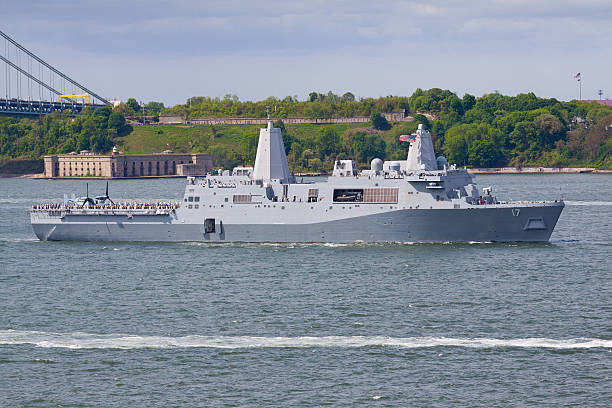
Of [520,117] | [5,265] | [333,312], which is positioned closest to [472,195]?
[333,312]

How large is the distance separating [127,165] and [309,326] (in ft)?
491

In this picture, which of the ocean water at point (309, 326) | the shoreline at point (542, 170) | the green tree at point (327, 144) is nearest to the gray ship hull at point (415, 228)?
the ocean water at point (309, 326)

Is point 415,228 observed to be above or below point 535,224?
below

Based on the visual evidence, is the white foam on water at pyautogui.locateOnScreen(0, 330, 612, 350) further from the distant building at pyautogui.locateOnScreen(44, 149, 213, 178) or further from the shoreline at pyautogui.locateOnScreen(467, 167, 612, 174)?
the distant building at pyautogui.locateOnScreen(44, 149, 213, 178)

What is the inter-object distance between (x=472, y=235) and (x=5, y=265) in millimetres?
26799

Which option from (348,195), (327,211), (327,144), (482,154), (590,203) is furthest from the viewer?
(327,144)

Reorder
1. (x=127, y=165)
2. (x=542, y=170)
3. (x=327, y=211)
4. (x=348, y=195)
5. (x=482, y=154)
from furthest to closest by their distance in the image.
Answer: (x=127, y=165) → (x=482, y=154) → (x=542, y=170) → (x=348, y=195) → (x=327, y=211)

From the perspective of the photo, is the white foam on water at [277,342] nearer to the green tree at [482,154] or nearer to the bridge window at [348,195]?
the bridge window at [348,195]

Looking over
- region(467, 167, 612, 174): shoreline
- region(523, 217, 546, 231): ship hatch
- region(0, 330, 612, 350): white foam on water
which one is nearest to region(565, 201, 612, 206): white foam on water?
region(523, 217, 546, 231): ship hatch

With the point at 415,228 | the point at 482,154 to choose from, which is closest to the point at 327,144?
the point at 482,154

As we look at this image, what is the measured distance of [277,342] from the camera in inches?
1307

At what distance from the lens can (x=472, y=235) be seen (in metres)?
53.5

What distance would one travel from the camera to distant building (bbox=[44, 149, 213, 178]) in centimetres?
17938

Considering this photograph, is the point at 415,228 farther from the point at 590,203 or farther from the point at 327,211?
the point at 590,203
